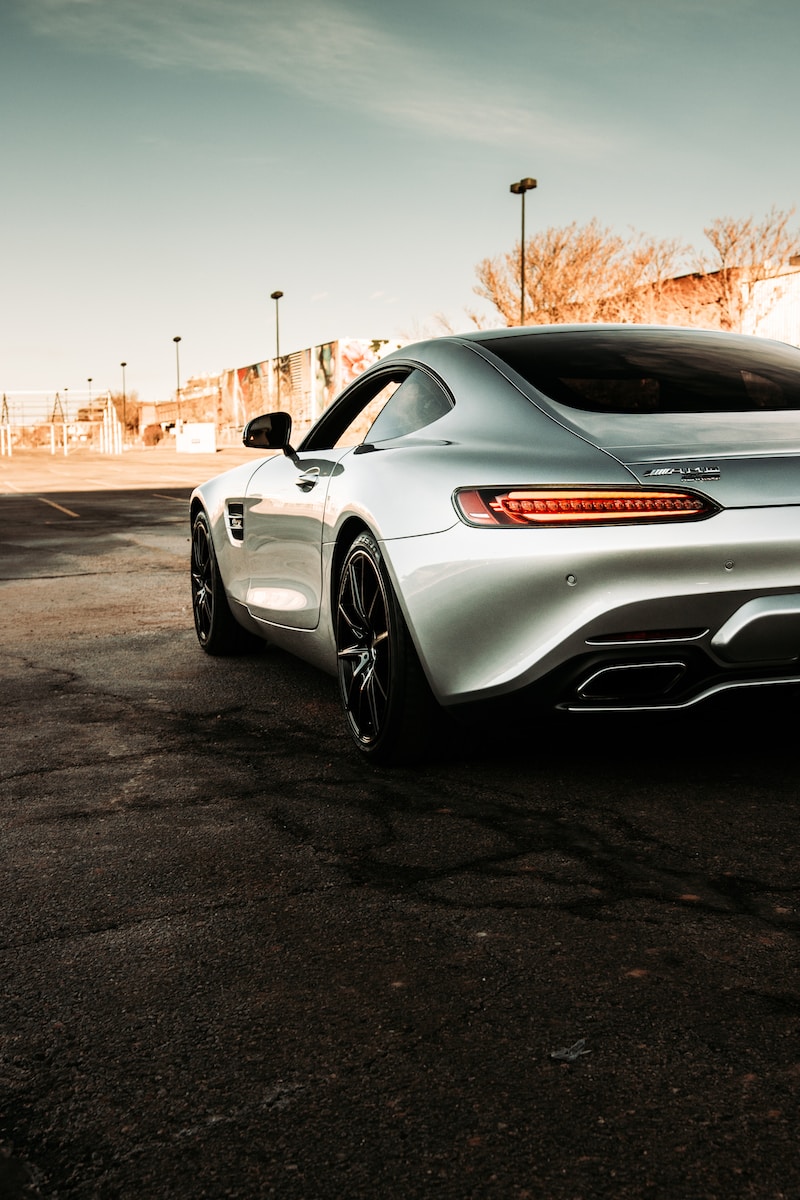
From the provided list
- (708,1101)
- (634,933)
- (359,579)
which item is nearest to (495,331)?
(359,579)

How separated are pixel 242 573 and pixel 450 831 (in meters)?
2.52

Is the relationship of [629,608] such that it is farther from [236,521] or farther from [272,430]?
[236,521]

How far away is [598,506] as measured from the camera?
11.0 feet

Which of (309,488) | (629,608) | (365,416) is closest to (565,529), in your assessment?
(629,608)

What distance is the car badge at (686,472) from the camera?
3.38 metres

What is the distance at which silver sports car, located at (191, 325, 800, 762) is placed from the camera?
3355 mm

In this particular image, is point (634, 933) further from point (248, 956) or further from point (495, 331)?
point (495, 331)

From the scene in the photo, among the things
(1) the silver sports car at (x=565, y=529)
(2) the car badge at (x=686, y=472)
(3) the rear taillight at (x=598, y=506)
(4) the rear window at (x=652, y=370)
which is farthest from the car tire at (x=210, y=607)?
(2) the car badge at (x=686, y=472)

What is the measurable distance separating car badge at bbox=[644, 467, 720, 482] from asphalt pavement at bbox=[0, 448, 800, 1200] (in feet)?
2.12

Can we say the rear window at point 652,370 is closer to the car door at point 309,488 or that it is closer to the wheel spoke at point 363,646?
the car door at point 309,488

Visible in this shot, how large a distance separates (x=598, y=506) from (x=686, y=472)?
255 millimetres

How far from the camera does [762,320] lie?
46.2 metres

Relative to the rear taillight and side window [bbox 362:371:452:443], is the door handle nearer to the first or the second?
side window [bbox 362:371:452:443]

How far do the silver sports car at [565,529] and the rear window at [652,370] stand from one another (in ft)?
0.03
